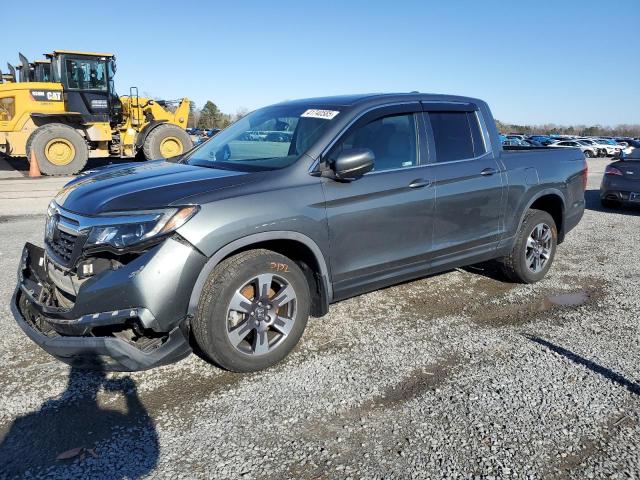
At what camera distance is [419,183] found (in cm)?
405

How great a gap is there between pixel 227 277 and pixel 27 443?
1.34 m

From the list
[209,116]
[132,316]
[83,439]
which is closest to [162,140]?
[132,316]

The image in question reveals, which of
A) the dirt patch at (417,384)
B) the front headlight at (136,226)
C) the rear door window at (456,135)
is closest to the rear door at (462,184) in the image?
the rear door window at (456,135)

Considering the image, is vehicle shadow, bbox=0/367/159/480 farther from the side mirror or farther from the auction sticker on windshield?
the auction sticker on windshield

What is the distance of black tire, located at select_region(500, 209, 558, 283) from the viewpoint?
16.7ft

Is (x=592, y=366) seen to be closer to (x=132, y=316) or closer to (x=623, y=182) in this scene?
(x=132, y=316)

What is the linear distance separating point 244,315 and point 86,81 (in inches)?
597

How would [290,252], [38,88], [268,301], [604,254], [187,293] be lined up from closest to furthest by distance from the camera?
[187,293] < [268,301] < [290,252] < [604,254] < [38,88]

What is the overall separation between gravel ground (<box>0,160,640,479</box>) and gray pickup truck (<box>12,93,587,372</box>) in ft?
1.03

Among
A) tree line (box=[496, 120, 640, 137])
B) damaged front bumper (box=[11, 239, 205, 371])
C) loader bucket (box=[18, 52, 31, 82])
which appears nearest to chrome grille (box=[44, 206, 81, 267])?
damaged front bumper (box=[11, 239, 205, 371])

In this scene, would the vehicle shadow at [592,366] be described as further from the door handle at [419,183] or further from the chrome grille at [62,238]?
the chrome grille at [62,238]

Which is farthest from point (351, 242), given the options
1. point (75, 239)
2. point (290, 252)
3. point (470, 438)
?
point (75, 239)

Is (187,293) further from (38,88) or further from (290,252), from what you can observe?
(38,88)

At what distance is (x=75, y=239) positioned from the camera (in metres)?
3.08
